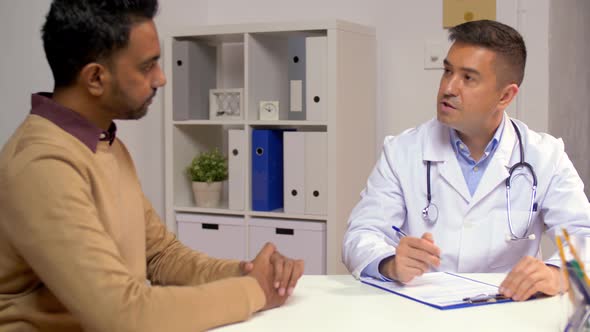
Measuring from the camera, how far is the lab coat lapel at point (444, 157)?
1810mm

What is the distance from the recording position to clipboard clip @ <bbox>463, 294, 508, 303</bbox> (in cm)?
130

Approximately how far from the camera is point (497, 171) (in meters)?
1.80

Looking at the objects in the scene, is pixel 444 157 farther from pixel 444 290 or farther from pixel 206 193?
pixel 206 193

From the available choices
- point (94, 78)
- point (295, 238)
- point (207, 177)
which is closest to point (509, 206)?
point (94, 78)

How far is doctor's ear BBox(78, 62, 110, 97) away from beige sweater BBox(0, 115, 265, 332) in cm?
9

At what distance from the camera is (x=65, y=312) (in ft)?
3.81

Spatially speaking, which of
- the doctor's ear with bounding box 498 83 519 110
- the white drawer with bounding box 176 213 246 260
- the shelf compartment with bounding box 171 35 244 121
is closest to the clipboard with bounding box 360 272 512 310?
the doctor's ear with bounding box 498 83 519 110

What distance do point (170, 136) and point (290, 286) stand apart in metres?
2.03

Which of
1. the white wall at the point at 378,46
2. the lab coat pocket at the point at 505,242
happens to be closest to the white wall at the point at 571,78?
the white wall at the point at 378,46

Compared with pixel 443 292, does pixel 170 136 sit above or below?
above

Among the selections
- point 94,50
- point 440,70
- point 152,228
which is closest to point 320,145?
point 440,70

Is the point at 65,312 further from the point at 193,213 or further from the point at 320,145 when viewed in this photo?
the point at 193,213

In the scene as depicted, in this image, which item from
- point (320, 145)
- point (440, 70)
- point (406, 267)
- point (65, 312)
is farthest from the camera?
point (440, 70)

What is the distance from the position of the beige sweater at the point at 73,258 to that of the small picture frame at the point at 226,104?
6.36 feet
